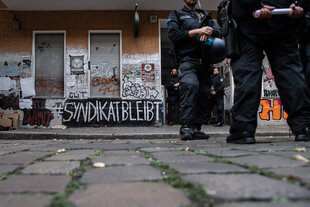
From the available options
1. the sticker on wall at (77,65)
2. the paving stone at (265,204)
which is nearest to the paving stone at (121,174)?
the paving stone at (265,204)

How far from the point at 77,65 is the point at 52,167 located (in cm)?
783

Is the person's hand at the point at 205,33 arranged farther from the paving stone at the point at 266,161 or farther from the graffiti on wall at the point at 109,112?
the graffiti on wall at the point at 109,112

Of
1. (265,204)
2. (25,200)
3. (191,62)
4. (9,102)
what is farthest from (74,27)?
(265,204)

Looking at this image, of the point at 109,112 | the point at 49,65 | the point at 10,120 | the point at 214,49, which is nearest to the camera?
the point at 214,49

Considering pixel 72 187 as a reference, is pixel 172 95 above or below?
above

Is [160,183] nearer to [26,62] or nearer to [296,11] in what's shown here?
[296,11]

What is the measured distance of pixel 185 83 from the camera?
3.84 metres

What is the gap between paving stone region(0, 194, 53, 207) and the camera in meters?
1.11

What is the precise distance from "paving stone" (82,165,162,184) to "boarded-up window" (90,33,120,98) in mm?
7753

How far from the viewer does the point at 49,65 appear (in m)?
9.48

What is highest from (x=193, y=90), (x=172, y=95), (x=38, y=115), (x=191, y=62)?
(x=191, y=62)

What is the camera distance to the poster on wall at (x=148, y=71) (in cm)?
934

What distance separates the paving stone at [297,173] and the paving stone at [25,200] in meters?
1.04

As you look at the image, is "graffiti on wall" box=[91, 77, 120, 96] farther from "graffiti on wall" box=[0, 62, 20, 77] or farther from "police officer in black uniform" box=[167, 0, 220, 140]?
"police officer in black uniform" box=[167, 0, 220, 140]
